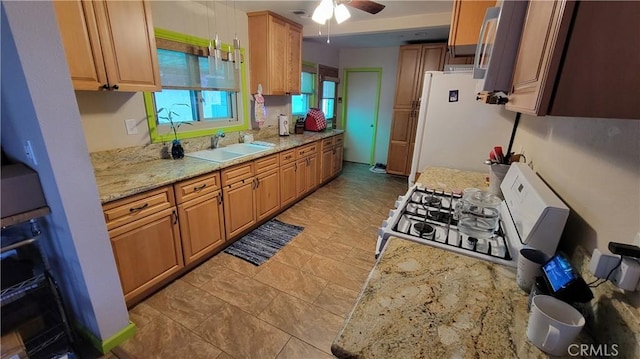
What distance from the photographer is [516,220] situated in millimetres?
1173

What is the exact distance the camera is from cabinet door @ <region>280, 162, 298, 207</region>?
11.2ft

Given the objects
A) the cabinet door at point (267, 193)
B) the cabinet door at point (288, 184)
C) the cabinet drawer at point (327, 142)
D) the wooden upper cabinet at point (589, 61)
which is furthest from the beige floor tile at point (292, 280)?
the cabinet drawer at point (327, 142)

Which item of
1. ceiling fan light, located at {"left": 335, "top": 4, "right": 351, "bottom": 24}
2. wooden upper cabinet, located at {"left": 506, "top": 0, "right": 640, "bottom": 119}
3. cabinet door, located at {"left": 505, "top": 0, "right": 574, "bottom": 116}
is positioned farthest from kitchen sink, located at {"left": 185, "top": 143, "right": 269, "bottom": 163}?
wooden upper cabinet, located at {"left": 506, "top": 0, "right": 640, "bottom": 119}

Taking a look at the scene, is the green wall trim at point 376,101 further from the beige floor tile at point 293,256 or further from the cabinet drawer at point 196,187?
the cabinet drawer at point 196,187

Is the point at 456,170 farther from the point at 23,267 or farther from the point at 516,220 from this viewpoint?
the point at 23,267

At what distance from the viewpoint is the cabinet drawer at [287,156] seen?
3.32 meters

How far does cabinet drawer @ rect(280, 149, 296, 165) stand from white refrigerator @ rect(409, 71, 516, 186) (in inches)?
60.5

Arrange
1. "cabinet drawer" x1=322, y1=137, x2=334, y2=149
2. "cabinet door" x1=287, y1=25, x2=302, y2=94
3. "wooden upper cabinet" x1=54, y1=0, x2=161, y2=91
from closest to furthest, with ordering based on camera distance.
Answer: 1. "wooden upper cabinet" x1=54, y1=0, x2=161, y2=91
2. "cabinet door" x1=287, y1=25, x2=302, y2=94
3. "cabinet drawer" x1=322, y1=137, x2=334, y2=149

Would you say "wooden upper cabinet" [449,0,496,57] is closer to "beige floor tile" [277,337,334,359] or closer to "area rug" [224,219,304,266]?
"beige floor tile" [277,337,334,359]

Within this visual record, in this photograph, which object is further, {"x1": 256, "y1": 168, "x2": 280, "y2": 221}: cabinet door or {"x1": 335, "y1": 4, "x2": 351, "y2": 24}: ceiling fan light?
{"x1": 256, "y1": 168, "x2": 280, "y2": 221}: cabinet door

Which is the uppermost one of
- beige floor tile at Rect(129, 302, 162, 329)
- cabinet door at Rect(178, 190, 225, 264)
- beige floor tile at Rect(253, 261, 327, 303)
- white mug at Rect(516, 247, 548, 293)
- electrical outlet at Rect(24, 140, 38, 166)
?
electrical outlet at Rect(24, 140, 38, 166)

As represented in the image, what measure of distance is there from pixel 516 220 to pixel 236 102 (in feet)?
A: 10.1

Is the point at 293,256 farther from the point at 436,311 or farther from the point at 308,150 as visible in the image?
the point at 436,311

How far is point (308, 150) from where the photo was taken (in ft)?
12.7
